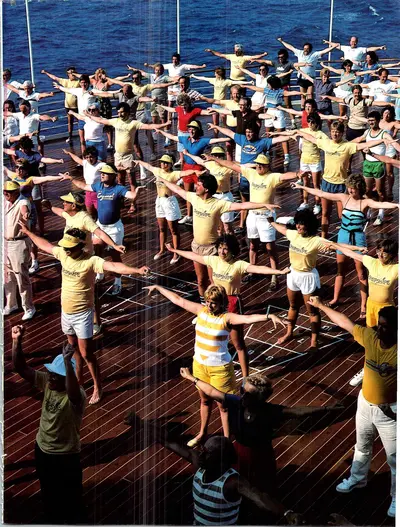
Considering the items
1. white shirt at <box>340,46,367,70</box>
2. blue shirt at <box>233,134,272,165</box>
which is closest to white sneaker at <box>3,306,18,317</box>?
blue shirt at <box>233,134,272,165</box>

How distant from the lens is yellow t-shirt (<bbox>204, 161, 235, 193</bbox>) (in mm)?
11922

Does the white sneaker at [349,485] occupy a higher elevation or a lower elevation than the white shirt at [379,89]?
lower

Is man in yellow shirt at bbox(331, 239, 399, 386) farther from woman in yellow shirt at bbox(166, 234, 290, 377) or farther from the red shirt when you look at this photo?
the red shirt

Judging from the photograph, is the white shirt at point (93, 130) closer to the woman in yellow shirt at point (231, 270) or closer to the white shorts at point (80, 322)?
the woman in yellow shirt at point (231, 270)

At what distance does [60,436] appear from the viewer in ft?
23.0

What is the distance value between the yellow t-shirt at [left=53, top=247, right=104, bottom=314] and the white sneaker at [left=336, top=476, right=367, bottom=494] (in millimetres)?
2833

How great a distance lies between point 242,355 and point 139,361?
1309 millimetres

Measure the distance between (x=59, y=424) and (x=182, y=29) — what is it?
56.2 m

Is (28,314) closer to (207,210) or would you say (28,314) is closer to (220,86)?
(207,210)

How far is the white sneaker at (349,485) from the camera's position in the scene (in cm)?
768

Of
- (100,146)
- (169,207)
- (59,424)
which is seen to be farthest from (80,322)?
(100,146)

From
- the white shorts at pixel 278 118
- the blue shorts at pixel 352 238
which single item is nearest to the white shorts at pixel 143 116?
the white shorts at pixel 278 118

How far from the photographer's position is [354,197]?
10.4 meters

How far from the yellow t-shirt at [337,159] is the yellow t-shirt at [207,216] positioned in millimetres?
2398
